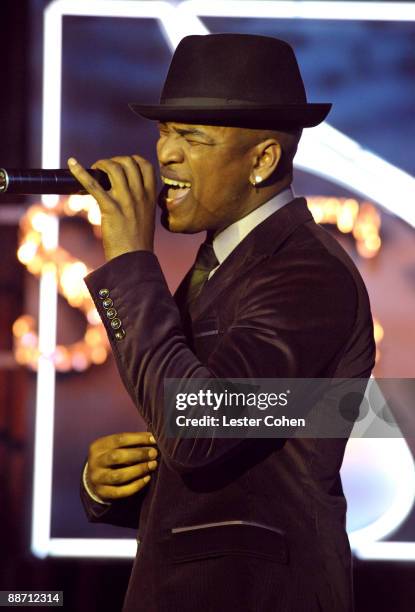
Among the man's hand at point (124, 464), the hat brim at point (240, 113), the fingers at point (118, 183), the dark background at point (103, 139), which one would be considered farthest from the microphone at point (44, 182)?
the dark background at point (103, 139)

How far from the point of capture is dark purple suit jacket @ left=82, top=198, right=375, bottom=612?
1.22m

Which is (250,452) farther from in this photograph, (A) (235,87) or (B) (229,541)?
(A) (235,87)

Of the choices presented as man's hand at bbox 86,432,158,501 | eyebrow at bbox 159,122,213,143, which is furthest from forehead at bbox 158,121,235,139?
man's hand at bbox 86,432,158,501

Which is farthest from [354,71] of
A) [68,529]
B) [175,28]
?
[68,529]

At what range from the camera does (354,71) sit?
2.73 meters

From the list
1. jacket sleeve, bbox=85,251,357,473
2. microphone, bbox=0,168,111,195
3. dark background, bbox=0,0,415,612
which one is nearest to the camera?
jacket sleeve, bbox=85,251,357,473

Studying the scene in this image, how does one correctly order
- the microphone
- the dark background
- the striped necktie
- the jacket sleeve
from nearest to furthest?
the jacket sleeve → the microphone → the striped necktie → the dark background

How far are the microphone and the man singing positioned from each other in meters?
0.02

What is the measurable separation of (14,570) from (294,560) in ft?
5.35

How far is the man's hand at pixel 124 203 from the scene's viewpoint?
126 centimetres

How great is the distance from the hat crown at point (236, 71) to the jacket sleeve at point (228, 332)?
223 mm

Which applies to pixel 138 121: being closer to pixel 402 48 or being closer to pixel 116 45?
pixel 116 45

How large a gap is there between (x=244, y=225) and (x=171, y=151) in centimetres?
13

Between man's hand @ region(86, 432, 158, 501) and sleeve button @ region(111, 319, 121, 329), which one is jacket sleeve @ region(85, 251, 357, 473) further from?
man's hand @ region(86, 432, 158, 501)
